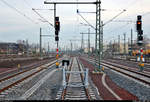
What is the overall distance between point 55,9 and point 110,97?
15.2 metres

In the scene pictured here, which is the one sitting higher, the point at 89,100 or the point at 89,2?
the point at 89,2

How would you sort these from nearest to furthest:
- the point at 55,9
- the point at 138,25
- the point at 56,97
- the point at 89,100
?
the point at 89,100 < the point at 56,97 < the point at 138,25 < the point at 55,9

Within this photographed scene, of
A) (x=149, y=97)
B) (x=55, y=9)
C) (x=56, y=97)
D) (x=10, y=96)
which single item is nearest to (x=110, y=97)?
(x=149, y=97)

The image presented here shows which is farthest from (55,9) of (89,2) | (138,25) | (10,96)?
(10,96)

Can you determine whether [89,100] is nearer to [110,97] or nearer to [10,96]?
[110,97]

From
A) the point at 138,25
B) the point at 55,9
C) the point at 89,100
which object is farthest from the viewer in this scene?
the point at 55,9

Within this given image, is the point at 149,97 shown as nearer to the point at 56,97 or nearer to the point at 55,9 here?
the point at 56,97

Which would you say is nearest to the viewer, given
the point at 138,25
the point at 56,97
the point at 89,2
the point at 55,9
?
the point at 56,97

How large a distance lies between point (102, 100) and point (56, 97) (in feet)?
8.46

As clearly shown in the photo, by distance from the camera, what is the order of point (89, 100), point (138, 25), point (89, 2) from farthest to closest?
1. point (138, 25)
2. point (89, 2)
3. point (89, 100)

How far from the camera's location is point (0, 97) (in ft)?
32.7

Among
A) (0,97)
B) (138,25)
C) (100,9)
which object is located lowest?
(0,97)

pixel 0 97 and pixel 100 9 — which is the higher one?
pixel 100 9

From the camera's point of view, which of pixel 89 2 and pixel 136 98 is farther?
pixel 89 2
